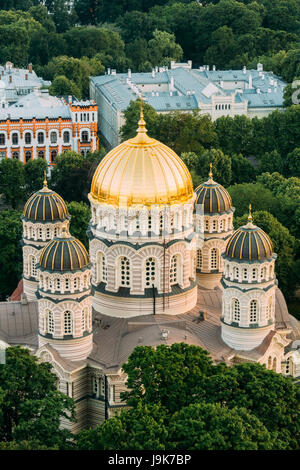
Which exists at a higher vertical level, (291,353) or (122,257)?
(122,257)

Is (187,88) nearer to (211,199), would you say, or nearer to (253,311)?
(211,199)

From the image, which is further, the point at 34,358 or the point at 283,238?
the point at 283,238

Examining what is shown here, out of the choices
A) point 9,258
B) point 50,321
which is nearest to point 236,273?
point 50,321

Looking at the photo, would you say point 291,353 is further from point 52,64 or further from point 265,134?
point 52,64

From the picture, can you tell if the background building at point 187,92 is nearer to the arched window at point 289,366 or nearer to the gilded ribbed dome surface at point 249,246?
the arched window at point 289,366

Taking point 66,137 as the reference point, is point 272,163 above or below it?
above

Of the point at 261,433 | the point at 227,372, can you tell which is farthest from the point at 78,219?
the point at 261,433
